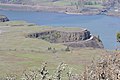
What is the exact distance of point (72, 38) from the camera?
7775cm

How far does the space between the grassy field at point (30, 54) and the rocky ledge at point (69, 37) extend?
4.36 meters

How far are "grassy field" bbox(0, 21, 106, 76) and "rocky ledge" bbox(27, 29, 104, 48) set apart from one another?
4361mm

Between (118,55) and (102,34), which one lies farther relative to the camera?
(102,34)

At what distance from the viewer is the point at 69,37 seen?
77750 millimetres

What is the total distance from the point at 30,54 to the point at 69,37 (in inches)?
977

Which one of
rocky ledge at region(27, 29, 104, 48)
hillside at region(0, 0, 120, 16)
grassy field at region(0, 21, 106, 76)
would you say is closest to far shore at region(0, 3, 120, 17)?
hillside at region(0, 0, 120, 16)

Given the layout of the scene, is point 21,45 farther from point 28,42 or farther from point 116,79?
point 116,79

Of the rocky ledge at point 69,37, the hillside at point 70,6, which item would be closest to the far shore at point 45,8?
the hillside at point 70,6

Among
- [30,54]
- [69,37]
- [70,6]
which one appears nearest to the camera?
[30,54]

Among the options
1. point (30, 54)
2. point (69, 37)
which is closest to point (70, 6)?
point (69, 37)

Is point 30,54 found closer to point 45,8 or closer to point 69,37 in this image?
point 69,37

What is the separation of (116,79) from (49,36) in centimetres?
6952

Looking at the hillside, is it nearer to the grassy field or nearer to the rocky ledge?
the rocky ledge

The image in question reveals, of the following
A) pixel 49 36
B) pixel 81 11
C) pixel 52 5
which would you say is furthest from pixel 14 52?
pixel 52 5
